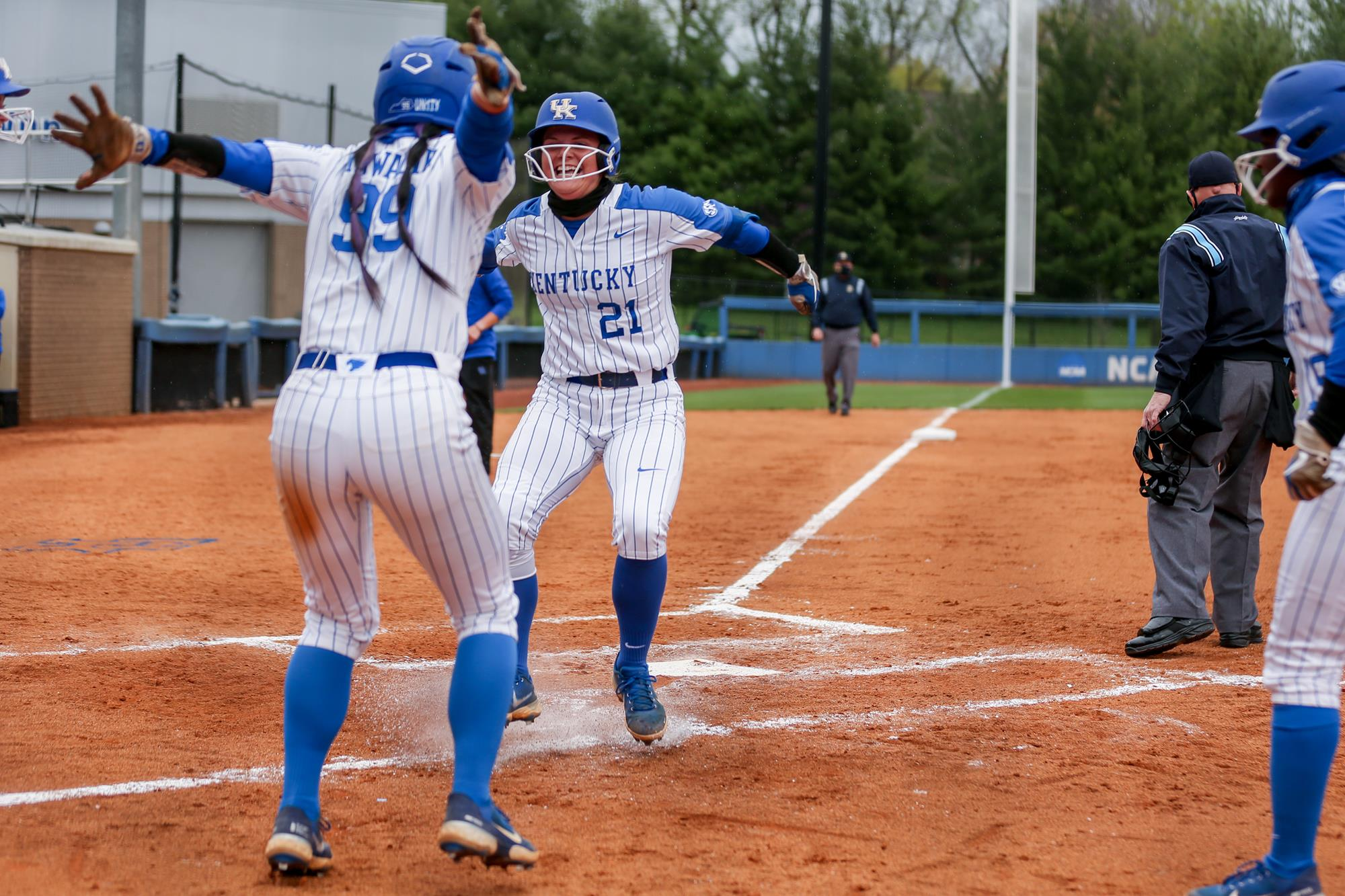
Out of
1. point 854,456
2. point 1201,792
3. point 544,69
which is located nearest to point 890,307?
point 544,69

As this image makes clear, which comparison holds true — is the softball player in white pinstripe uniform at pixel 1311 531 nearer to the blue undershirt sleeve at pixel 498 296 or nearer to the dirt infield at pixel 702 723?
the dirt infield at pixel 702 723

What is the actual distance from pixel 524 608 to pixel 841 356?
14.1m

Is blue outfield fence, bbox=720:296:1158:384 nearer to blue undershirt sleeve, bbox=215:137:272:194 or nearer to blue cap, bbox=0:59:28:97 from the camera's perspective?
blue cap, bbox=0:59:28:97

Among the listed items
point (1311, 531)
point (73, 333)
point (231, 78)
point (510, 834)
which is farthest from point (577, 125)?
point (231, 78)

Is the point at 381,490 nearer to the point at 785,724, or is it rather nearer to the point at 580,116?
the point at 580,116

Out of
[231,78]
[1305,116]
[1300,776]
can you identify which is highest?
[231,78]

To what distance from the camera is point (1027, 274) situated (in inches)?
1062

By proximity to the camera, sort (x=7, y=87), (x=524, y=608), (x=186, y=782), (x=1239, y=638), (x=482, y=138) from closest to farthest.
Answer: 1. (x=482, y=138)
2. (x=186, y=782)
3. (x=524, y=608)
4. (x=1239, y=638)
5. (x=7, y=87)

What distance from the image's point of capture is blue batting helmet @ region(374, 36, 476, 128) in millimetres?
3219

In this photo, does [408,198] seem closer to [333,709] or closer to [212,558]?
[333,709]

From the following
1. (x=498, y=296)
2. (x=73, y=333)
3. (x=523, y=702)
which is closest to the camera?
(x=523, y=702)

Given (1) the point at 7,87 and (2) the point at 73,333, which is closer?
(1) the point at 7,87

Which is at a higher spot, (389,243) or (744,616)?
(389,243)

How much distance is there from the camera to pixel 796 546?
841 centimetres
